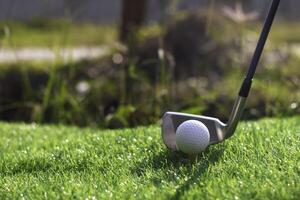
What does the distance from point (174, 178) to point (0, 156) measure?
1.52 metres

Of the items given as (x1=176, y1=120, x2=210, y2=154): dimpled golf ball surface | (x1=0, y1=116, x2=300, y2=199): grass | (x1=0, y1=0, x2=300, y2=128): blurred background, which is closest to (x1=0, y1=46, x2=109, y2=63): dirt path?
(x1=0, y1=0, x2=300, y2=128): blurred background

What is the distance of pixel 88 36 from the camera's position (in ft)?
47.9

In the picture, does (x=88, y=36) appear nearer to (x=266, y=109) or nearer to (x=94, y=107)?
(x=94, y=107)

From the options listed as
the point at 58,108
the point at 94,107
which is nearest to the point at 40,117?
the point at 58,108

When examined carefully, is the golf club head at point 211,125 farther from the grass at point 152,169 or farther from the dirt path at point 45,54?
the dirt path at point 45,54

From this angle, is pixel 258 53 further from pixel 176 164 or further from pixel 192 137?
pixel 176 164

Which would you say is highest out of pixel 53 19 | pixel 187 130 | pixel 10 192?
pixel 187 130

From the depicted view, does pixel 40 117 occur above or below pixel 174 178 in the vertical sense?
below

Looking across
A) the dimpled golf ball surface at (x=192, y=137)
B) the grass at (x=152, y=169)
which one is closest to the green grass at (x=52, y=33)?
the grass at (x=152, y=169)

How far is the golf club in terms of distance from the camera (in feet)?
12.1

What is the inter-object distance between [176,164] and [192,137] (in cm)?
20

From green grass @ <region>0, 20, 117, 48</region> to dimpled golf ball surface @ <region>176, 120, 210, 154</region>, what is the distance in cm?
877

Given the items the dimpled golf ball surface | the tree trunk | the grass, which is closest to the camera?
the grass

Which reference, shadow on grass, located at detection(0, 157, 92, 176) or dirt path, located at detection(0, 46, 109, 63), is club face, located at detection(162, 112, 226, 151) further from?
dirt path, located at detection(0, 46, 109, 63)
